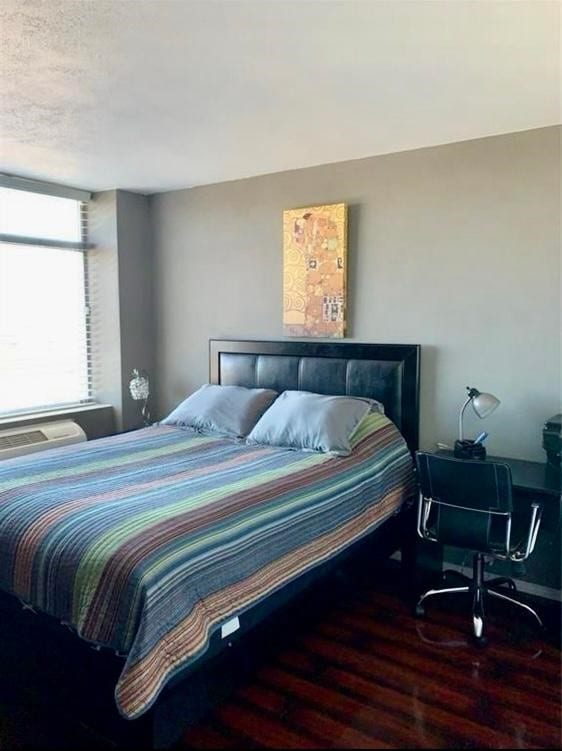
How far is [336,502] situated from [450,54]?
70.9 inches

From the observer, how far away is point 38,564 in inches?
74.8

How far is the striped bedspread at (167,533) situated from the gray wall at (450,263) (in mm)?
675

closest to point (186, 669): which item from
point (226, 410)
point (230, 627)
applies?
point (230, 627)

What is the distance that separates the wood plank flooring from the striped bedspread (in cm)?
30

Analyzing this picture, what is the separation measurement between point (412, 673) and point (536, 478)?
1053mm

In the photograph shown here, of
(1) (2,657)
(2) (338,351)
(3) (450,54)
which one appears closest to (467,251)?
(2) (338,351)

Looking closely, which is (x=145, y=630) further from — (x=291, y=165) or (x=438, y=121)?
(x=291, y=165)

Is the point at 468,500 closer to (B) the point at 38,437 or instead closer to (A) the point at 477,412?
(A) the point at 477,412

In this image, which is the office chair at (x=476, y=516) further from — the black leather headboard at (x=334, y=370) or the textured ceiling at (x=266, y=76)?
the textured ceiling at (x=266, y=76)

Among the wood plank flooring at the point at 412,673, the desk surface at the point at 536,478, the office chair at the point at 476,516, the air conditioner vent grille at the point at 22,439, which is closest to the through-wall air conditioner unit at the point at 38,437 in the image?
the air conditioner vent grille at the point at 22,439

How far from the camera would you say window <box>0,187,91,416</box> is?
12.6 feet

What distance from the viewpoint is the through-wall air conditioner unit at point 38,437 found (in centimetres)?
357

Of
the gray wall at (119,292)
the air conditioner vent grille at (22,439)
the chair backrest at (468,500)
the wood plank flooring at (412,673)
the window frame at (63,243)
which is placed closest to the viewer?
the wood plank flooring at (412,673)

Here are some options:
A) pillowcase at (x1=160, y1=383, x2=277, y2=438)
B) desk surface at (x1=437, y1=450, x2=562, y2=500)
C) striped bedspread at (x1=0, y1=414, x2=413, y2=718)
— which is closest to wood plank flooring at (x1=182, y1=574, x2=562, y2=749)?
striped bedspread at (x1=0, y1=414, x2=413, y2=718)
